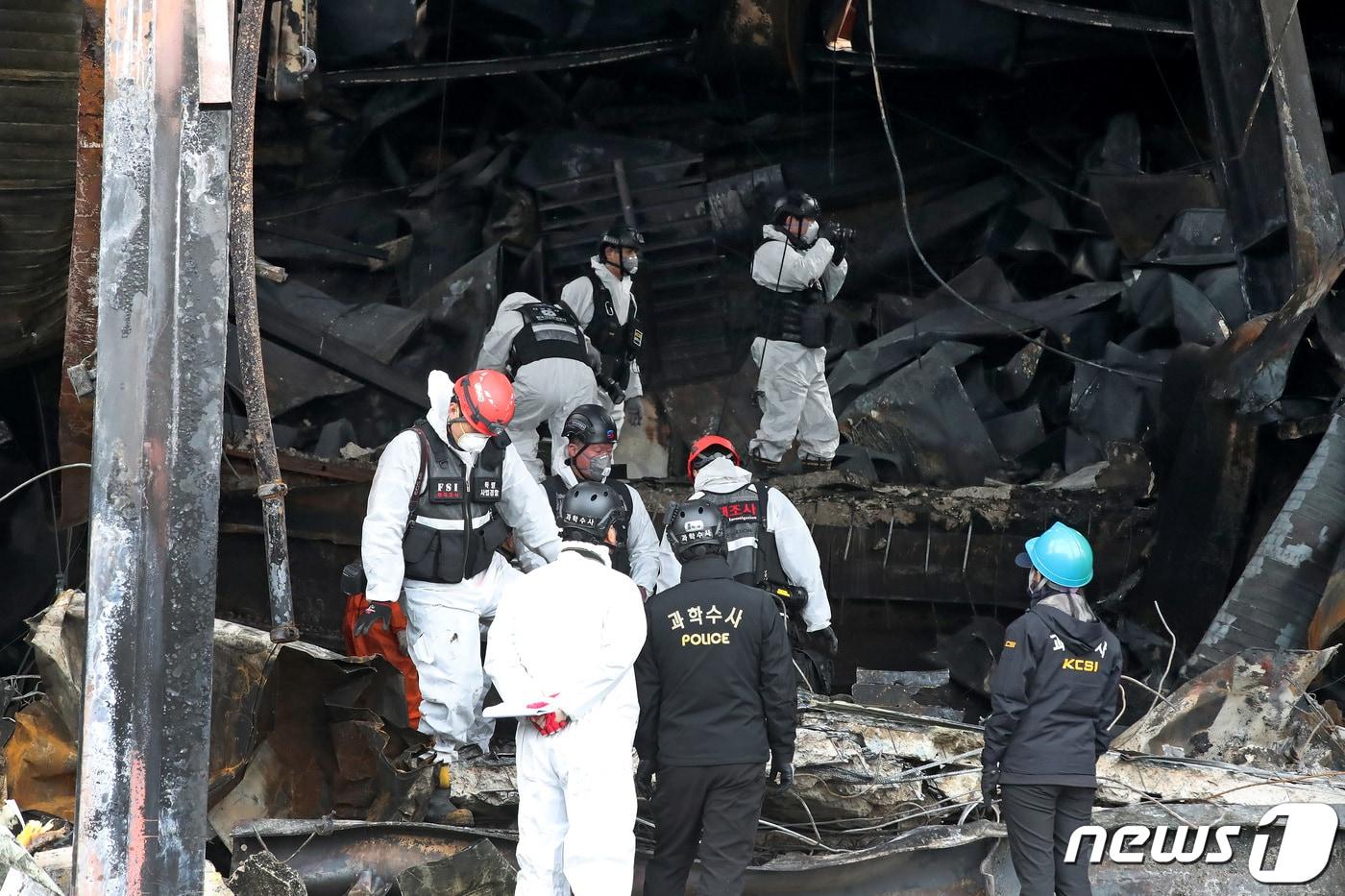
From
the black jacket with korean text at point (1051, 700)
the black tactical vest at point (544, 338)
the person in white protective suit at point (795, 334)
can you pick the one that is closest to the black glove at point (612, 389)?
the black tactical vest at point (544, 338)

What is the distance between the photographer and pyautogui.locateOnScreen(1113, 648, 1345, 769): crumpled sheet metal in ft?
20.6

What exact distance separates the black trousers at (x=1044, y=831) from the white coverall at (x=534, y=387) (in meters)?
4.52

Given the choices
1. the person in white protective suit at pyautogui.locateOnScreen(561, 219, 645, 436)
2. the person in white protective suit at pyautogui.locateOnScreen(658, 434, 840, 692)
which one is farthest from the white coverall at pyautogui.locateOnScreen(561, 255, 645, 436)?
the person in white protective suit at pyautogui.locateOnScreen(658, 434, 840, 692)

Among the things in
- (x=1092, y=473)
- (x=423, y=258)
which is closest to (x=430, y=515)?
(x=1092, y=473)

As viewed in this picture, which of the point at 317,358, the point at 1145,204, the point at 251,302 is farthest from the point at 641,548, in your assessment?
the point at 1145,204

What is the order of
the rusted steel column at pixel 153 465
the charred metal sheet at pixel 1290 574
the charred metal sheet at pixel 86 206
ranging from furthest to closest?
the charred metal sheet at pixel 1290 574 < the charred metal sheet at pixel 86 206 < the rusted steel column at pixel 153 465

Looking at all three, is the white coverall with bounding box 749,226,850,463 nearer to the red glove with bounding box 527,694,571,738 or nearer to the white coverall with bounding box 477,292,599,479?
the white coverall with bounding box 477,292,599,479

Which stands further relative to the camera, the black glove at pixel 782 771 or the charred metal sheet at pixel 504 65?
the charred metal sheet at pixel 504 65

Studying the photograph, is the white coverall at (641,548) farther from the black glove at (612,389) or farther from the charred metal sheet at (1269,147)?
the charred metal sheet at (1269,147)

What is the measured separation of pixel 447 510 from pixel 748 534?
1349mm

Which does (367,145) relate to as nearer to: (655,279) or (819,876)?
(655,279)

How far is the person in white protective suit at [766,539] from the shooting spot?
263 inches

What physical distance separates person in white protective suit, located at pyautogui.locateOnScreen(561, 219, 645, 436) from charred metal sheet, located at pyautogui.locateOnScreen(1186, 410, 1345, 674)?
13.7ft

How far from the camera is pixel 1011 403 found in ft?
37.9
